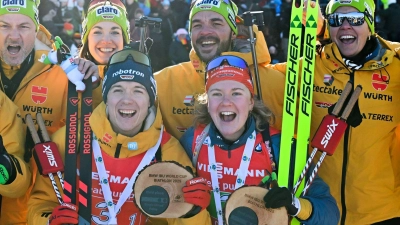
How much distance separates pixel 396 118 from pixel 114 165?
2125 mm

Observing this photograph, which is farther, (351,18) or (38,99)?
(38,99)

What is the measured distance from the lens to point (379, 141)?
462 centimetres

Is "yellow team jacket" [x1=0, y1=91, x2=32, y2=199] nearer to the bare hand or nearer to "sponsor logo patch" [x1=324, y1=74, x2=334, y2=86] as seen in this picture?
"sponsor logo patch" [x1=324, y1=74, x2=334, y2=86]

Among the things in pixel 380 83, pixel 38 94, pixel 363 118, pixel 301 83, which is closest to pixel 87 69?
pixel 38 94

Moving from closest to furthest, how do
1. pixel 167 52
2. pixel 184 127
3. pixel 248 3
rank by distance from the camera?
pixel 184 127 < pixel 167 52 < pixel 248 3

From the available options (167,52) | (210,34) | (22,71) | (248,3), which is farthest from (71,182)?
(248,3)

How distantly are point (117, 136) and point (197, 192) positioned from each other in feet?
2.14

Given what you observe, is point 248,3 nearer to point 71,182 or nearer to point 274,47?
point 274,47

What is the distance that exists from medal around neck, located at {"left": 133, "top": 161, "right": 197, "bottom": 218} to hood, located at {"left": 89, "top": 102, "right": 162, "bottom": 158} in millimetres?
234

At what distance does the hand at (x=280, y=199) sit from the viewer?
3.65 metres

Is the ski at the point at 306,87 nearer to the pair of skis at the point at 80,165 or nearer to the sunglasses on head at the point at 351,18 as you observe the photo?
the sunglasses on head at the point at 351,18

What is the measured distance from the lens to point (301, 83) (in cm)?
446

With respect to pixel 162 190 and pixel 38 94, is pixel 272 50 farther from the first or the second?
pixel 162 190

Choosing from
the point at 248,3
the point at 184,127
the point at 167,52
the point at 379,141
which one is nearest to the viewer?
the point at 379,141
